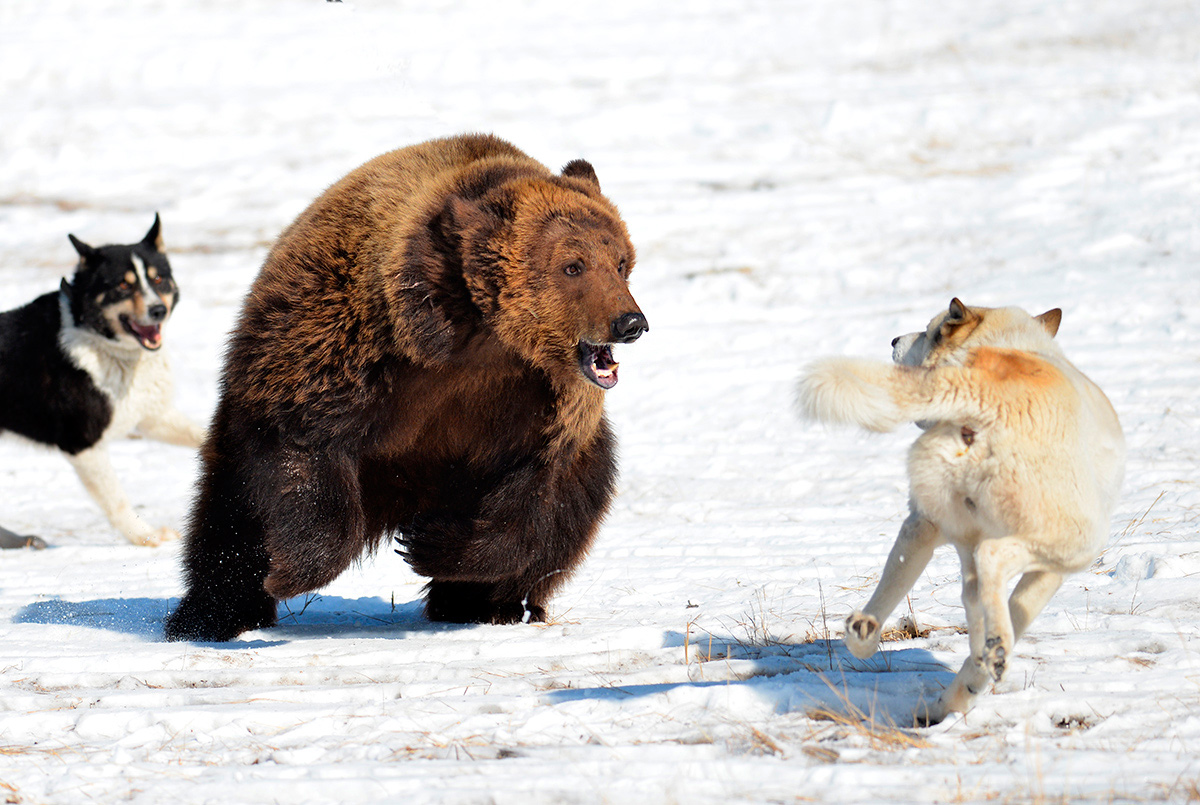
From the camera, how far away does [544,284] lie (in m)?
4.53

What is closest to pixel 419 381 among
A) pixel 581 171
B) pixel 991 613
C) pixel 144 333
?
pixel 581 171

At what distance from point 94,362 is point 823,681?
24.0 feet

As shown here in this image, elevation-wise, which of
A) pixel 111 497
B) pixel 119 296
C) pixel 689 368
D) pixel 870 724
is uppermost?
pixel 119 296

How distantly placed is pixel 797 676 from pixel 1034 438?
1104mm

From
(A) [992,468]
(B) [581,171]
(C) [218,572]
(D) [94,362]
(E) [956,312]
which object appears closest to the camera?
(A) [992,468]

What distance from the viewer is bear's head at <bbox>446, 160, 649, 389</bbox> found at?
4457mm

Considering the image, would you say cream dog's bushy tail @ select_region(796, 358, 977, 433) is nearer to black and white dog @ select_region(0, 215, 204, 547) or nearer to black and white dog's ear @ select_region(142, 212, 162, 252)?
black and white dog @ select_region(0, 215, 204, 547)

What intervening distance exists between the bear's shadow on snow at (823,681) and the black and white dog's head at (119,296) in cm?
656

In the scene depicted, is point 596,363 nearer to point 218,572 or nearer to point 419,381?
point 419,381

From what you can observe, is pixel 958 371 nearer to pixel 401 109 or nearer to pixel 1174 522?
pixel 1174 522

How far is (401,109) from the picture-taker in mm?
17953

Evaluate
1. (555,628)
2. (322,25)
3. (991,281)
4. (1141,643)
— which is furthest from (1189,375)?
(322,25)

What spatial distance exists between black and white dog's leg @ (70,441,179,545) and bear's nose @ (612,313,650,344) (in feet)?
16.6

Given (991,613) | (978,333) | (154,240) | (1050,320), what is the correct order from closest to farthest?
(991,613) → (978,333) → (1050,320) → (154,240)
